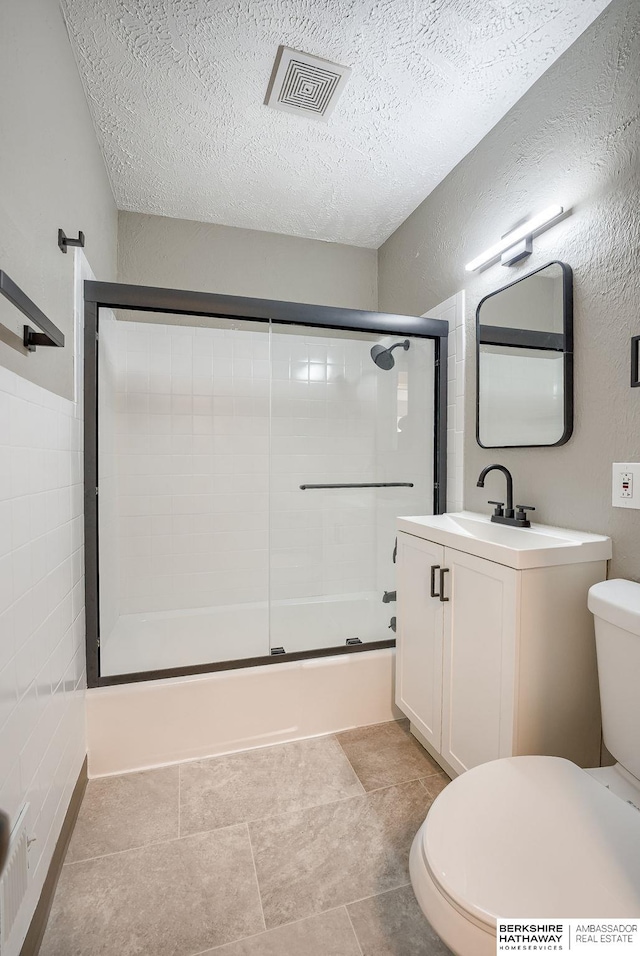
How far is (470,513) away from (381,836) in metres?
1.23

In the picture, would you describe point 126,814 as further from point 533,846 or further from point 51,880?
point 533,846

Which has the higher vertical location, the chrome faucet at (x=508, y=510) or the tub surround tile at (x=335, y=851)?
the chrome faucet at (x=508, y=510)

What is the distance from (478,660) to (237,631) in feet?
3.97

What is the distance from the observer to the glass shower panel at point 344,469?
7.31ft

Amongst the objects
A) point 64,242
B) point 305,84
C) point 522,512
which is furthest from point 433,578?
point 305,84

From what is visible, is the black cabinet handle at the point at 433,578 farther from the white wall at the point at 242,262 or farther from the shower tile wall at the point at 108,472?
the white wall at the point at 242,262

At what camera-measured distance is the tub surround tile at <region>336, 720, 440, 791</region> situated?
1.67 m

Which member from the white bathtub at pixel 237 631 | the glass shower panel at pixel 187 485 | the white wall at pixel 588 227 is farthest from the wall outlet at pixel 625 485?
the glass shower panel at pixel 187 485

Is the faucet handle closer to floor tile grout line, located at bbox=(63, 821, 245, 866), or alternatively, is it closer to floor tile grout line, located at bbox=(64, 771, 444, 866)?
floor tile grout line, located at bbox=(64, 771, 444, 866)

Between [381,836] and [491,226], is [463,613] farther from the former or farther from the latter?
[491,226]

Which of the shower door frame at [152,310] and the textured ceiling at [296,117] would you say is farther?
the shower door frame at [152,310]

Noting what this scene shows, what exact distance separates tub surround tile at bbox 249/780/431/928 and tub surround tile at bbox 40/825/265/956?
0.18 feet

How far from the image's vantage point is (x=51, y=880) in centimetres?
121

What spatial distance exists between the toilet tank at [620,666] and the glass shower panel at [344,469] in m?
1.06
